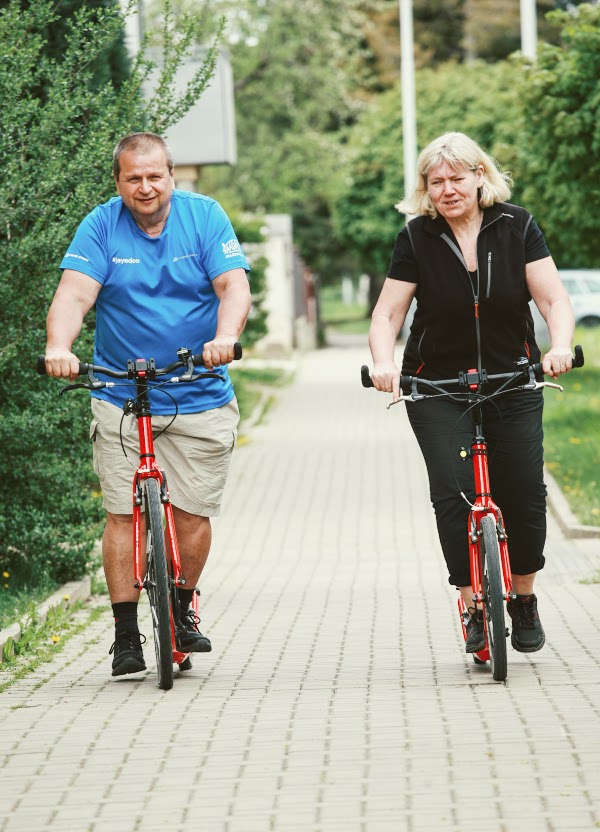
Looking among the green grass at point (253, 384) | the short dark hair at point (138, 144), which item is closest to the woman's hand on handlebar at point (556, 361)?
the short dark hair at point (138, 144)

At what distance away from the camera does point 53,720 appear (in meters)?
5.22

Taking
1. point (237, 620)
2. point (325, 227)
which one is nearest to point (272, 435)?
point (237, 620)

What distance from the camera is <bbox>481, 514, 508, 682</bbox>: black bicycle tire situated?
17.8 feet

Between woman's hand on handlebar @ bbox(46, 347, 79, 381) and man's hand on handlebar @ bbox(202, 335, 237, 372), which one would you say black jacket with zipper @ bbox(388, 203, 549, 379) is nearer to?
man's hand on handlebar @ bbox(202, 335, 237, 372)

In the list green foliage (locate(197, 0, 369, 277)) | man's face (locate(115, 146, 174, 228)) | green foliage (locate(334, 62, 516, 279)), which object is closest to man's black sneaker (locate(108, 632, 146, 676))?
man's face (locate(115, 146, 174, 228))

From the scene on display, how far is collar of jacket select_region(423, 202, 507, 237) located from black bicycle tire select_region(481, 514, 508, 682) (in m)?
1.07

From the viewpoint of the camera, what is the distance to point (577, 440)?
629 inches

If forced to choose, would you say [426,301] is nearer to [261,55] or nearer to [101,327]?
[101,327]

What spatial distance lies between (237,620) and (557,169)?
35.9ft

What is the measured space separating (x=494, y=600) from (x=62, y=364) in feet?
5.66

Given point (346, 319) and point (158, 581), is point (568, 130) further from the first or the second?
point (346, 319)

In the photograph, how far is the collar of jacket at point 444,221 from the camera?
5695 mm

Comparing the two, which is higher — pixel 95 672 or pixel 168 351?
pixel 168 351

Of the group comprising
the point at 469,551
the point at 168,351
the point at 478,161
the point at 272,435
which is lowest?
the point at 272,435
